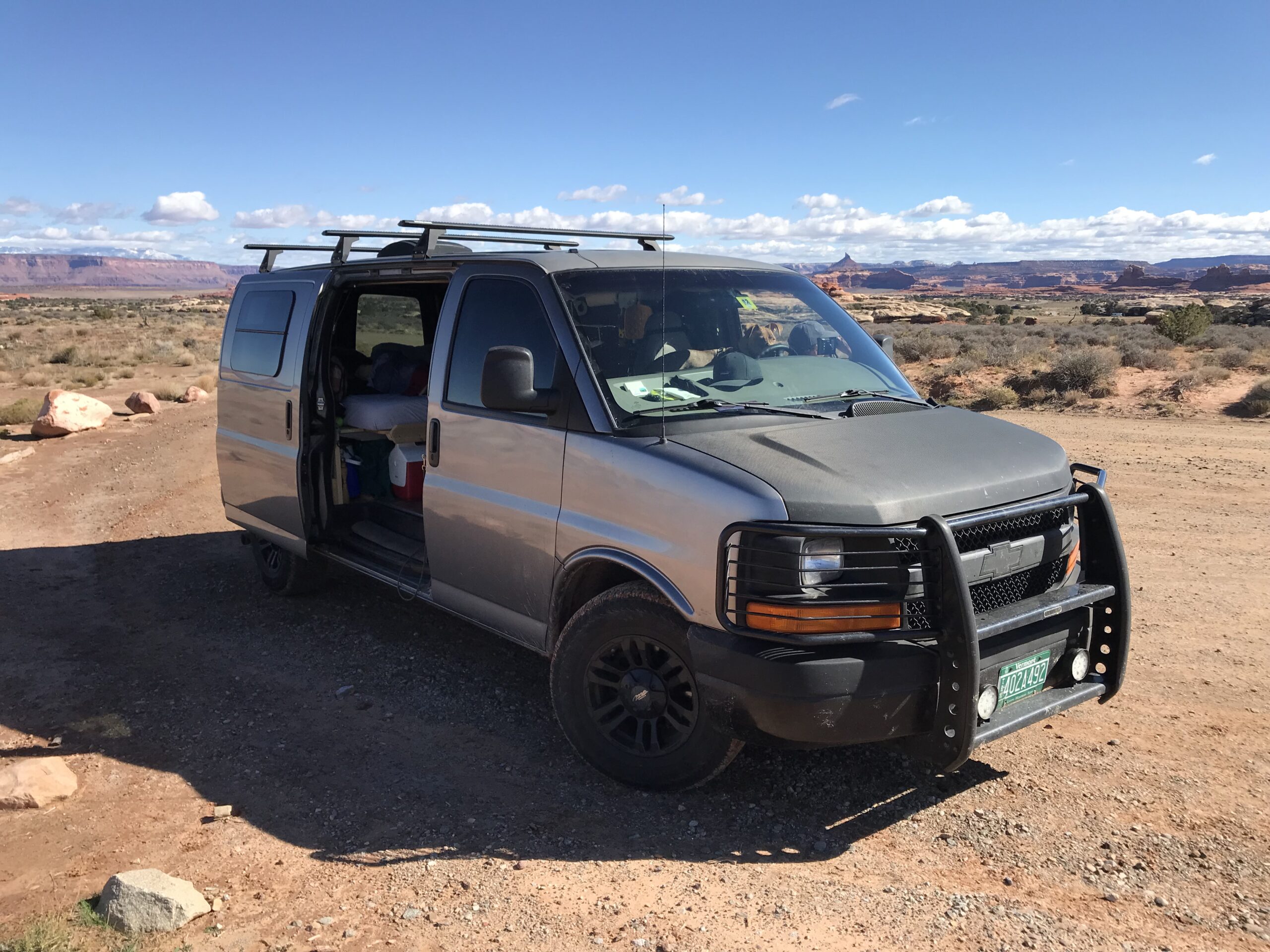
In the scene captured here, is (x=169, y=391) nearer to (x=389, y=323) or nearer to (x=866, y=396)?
(x=389, y=323)

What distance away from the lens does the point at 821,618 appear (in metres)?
3.27

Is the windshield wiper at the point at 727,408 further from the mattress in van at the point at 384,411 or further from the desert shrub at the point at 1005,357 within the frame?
the desert shrub at the point at 1005,357

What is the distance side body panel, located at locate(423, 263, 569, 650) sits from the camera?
4227mm

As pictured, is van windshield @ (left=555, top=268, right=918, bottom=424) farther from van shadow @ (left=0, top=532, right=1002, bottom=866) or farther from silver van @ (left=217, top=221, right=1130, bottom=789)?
van shadow @ (left=0, top=532, right=1002, bottom=866)

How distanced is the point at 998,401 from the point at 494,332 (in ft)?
50.1

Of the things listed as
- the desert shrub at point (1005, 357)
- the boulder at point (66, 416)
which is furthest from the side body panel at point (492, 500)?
the desert shrub at point (1005, 357)

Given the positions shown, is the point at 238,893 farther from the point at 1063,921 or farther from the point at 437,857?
the point at 1063,921

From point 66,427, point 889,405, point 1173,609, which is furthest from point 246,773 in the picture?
point 66,427

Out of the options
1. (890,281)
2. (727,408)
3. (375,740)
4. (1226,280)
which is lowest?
(375,740)

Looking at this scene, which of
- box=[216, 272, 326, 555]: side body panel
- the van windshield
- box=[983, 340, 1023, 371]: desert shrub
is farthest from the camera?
box=[983, 340, 1023, 371]: desert shrub

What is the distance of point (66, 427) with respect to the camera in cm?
1491

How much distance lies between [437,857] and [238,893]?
0.68 meters

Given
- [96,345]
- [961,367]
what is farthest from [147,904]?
[96,345]

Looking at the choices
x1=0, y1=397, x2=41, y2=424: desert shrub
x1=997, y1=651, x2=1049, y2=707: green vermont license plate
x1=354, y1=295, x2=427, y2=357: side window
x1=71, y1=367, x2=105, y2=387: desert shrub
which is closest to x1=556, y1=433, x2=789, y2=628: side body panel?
x1=997, y1=651, x2=1049, y2=707: green vermont license plate
